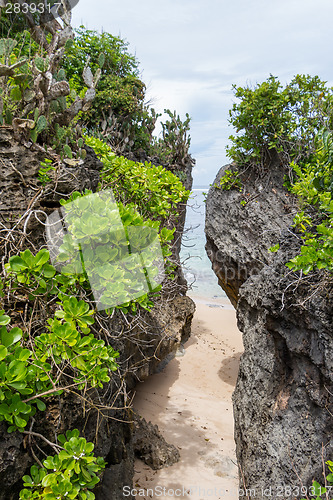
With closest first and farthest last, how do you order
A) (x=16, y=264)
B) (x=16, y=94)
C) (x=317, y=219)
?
(x=16, y=264) → (x=16, y=94) → (x=317, y=219)

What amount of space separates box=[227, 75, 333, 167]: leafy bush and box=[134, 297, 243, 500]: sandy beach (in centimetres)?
556

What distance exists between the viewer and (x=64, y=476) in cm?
195

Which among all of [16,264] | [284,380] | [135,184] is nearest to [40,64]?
[135,184]

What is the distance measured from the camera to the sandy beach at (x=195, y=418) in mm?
4695

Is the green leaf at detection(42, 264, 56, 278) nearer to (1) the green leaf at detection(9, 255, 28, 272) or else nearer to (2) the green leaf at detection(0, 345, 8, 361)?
(1) the green leaf at detection(9, 255, 28, 272)

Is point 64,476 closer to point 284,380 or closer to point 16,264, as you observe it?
point 16,264

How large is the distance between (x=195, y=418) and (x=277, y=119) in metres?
6.55

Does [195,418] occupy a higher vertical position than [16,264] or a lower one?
lower

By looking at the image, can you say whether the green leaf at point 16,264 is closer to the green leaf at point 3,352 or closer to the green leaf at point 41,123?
the green leaf at point 3,352

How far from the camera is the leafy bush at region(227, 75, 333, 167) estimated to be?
6.45 metres

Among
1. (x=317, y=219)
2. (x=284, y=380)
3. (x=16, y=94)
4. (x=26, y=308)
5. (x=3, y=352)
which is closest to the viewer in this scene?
(x=3, y=352)

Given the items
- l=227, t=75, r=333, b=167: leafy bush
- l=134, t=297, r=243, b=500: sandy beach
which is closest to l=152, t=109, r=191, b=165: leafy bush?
l=227, t=75, r=333, b=167: leafy bush

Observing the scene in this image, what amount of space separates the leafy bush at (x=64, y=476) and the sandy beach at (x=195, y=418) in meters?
2.96

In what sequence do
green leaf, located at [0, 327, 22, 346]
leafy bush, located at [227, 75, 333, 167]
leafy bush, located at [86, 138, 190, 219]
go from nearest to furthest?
1. green leaf, located at [0, 327, 22, 346]
2. leafy bush, located at [86, 138, 190, 219]
3. leafy bush, located at [227, 75, 333, 167]
